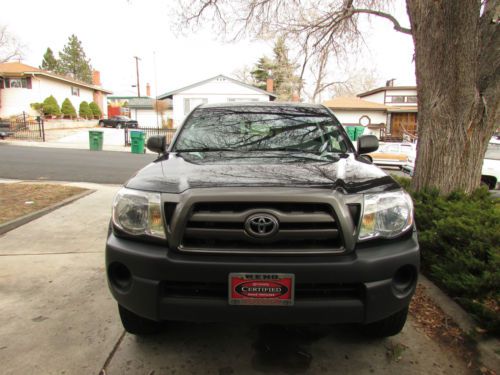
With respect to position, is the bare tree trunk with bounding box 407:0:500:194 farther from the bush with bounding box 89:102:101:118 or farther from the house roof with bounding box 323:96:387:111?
the bush with bounding box 89:102:101:118

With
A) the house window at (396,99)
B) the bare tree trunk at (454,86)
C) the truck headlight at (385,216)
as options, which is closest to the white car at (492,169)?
the bare tree trunk at (454,86)

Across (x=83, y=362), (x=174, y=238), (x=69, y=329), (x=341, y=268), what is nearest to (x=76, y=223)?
(x=69, y=329)

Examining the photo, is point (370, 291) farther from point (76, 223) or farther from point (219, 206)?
point (76, 223)

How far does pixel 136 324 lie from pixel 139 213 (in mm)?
841

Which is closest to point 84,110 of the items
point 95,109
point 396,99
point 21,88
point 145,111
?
point 95,109

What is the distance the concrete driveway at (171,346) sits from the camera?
2.29m

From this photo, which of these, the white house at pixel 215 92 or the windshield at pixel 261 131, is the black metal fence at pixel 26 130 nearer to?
the white house at pixel 215 92

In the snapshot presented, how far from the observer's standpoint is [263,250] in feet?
6.36

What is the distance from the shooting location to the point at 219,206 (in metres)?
1.98

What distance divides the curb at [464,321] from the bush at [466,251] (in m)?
0.06

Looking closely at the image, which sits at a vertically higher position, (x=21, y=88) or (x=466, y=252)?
(x=21, y=88)

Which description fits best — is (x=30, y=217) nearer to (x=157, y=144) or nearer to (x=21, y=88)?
(x=157, y=144)

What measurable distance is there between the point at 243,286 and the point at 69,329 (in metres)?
1.58

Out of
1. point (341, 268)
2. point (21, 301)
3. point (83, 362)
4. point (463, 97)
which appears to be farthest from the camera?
point (463, 97)
